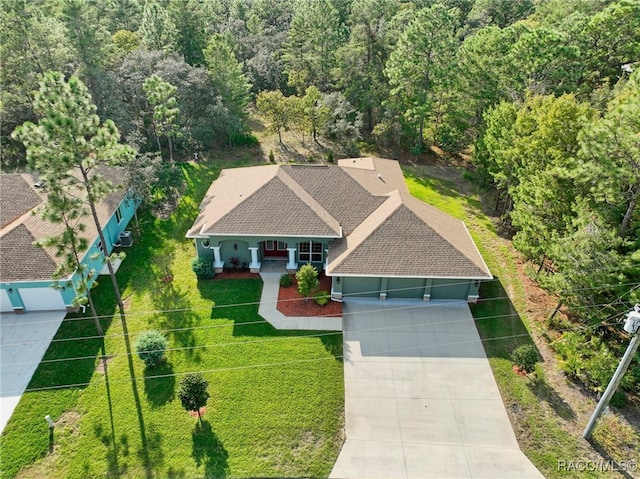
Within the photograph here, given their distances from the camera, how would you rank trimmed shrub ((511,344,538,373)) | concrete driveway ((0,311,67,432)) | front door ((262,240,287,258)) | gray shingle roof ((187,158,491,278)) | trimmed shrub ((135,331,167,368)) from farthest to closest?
front door ((262,240,287,258))
gray shingle roof ((187,158,491,278))
trimmed shrub ((135,331,167,368))
trimmed shrub ((511,344,538,373))
concrete driveway ((0,311,67,432))

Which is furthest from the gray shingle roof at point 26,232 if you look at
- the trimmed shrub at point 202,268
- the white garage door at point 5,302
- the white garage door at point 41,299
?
the trimmed shrub at point 202,268

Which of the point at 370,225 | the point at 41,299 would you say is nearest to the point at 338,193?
the point at 370,225

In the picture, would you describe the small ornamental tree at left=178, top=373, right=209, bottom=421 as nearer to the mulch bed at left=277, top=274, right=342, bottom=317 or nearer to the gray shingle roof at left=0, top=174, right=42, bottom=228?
the mulch bed at left=277, top=274, right=342, bottom=317

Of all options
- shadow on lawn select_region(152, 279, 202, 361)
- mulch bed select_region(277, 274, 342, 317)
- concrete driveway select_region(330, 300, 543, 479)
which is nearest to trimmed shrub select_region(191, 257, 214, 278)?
shadow on lawn select_region(152, 279, 202, 361)

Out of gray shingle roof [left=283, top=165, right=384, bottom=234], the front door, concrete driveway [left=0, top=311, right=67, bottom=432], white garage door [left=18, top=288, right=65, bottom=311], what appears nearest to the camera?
concrete driveway [left=0, top=311, right=67, bottom=432]

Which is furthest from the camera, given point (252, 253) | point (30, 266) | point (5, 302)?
point (252, 253)

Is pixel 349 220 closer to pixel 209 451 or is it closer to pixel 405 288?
pixel 405 288

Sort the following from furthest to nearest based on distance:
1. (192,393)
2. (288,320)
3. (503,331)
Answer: (288,320), (503,331), (192,393)
